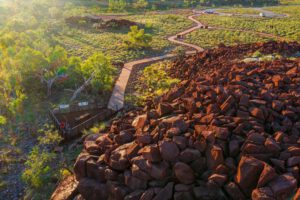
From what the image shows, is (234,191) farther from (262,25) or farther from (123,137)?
(262,25)

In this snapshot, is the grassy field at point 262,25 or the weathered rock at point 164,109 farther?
the grassy field at point 262,25

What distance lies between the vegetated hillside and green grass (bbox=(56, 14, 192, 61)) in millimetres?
26667

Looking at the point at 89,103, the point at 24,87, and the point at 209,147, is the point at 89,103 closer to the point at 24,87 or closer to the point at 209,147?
the point at 24,87

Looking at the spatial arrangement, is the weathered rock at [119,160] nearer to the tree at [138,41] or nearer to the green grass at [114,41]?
the green grass at [114,41]

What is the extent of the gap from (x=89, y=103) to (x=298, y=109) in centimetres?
1807

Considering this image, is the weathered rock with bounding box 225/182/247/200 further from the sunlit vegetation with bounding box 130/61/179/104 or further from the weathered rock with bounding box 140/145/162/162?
the sunlit vegetation with bounding box 130/61/179/104

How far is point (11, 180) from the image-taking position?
19938 millimetres

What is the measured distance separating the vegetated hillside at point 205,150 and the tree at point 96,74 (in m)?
12.2

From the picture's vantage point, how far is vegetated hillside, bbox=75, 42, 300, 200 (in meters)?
12.0

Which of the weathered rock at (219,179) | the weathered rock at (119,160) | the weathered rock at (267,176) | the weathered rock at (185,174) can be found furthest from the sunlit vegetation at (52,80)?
the weathered rock at (267,176)

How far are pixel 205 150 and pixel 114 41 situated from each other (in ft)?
139

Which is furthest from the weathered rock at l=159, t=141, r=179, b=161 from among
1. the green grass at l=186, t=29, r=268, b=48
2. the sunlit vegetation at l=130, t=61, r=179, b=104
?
the green grass at l=186, t=29, r=268, b=48

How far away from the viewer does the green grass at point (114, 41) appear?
4519 cm

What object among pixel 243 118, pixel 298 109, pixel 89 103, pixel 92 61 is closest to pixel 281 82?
pixel 298 109
